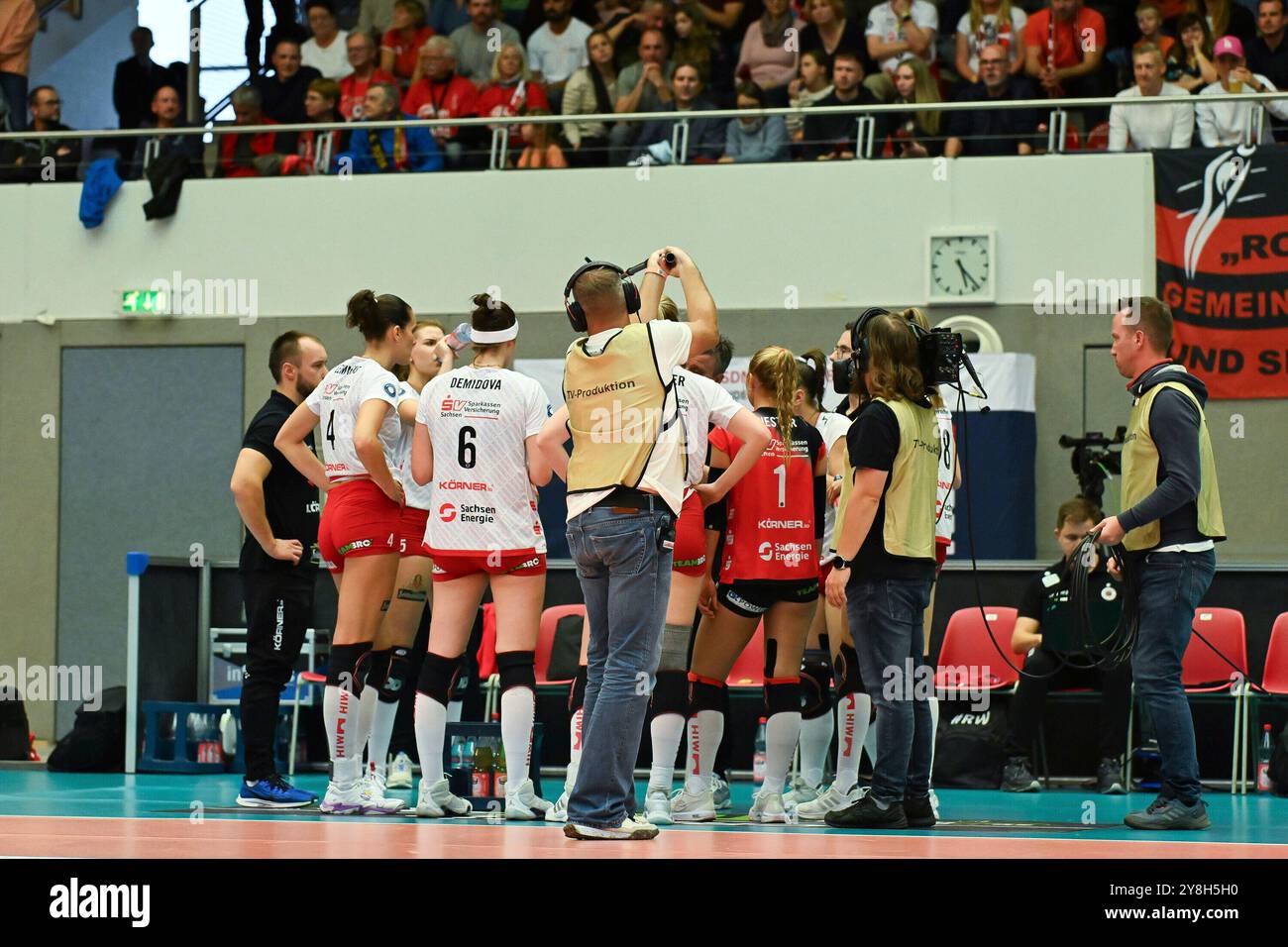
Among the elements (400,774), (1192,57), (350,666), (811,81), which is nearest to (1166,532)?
(350,666)

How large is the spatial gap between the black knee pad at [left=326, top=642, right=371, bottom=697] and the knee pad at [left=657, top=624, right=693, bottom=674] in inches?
47.1

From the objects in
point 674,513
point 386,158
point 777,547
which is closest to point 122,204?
point 386,158

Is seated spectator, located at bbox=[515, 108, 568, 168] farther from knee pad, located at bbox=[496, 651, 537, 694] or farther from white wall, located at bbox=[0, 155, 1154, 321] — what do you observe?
knee pad, located at bbox=[496, 651, 537, 694]

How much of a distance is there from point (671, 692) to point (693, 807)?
19.6 inches

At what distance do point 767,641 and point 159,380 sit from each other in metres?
7.51

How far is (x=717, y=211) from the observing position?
1212 cm

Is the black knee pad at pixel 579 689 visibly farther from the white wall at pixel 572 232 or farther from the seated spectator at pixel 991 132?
the seated spectator at pixel 991 132

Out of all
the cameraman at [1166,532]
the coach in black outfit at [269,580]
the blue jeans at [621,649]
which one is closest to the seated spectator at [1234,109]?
the cameraman at [1166,532]

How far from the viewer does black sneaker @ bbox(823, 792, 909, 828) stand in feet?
20.6

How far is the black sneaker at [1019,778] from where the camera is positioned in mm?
8867

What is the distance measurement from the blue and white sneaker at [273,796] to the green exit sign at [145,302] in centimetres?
649

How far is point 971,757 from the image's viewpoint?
360 inches

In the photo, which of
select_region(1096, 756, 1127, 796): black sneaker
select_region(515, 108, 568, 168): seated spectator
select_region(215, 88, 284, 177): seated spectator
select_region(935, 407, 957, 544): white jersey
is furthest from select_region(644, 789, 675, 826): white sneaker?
select_region(215, 88, 284, 177): seated spectator
